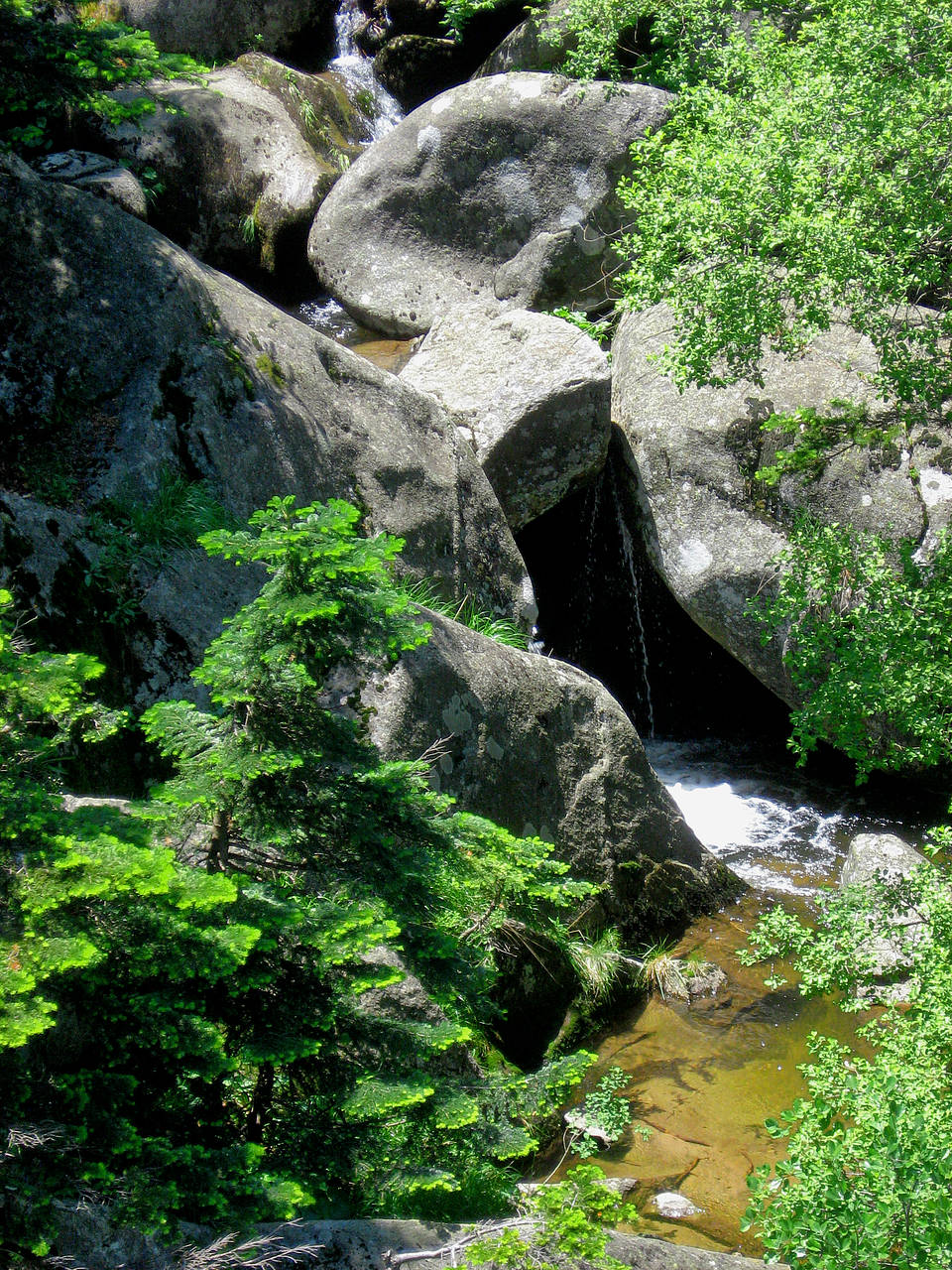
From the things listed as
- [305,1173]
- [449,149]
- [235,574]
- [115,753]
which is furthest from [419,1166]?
[449,149]

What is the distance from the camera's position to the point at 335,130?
14.5 m

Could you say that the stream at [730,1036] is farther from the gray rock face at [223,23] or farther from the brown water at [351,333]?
the gray rock face at [223,23]

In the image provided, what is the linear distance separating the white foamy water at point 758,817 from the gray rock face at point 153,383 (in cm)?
374

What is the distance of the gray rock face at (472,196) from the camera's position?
489 inches

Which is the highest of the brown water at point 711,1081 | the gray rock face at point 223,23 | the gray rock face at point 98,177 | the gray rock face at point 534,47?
the gray rock face at point 223,23

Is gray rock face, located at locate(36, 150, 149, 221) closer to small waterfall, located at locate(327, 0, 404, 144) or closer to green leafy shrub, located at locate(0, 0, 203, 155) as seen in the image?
green leafy shrub, located at locate(0, 0, 203, 155)

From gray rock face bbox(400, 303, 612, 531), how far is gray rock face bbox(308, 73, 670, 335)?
299 centimetres

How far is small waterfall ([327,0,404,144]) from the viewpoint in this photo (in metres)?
15.4

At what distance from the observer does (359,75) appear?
51.8ft

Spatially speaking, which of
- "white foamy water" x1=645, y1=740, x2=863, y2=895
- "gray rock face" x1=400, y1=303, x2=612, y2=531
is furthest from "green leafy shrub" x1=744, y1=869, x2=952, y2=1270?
"gray rock face" x1=400, y1=303, x2=612, y2=531

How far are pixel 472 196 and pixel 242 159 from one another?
2854mm

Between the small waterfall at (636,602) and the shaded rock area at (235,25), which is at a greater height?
the shaded rock area at (235,25)

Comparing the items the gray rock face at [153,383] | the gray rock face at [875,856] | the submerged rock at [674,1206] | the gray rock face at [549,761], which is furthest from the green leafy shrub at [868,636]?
the submerged rock at [674,1206]

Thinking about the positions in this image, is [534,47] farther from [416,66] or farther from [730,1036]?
[730,1036]
